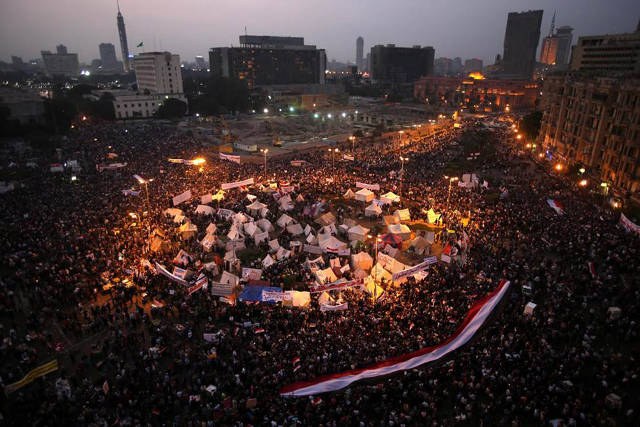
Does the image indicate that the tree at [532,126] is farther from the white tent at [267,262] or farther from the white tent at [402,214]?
the white tent at [267,262]

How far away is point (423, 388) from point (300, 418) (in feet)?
13.2

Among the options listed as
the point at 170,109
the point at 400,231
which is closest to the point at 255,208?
the point at 400,231

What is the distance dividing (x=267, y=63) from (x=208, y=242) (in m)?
121

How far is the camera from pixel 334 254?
22.3m

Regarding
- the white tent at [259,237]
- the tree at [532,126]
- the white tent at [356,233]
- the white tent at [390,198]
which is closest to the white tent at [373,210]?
the white tent at [390,198]

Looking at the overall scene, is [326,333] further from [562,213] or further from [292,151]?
[292,151]

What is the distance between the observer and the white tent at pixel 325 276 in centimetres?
1892

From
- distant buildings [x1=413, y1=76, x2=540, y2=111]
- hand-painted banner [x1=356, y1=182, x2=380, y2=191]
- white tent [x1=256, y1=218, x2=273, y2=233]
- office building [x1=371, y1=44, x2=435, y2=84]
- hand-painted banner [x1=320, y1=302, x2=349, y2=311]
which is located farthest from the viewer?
office building [x1=371, y1=44, x2=435, y2=84]

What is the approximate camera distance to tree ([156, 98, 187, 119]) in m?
75.6

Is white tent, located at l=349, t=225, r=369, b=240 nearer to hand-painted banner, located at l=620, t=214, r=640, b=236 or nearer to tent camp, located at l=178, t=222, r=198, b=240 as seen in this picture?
tent camp, located at l=178, t=222, r=198, b=240

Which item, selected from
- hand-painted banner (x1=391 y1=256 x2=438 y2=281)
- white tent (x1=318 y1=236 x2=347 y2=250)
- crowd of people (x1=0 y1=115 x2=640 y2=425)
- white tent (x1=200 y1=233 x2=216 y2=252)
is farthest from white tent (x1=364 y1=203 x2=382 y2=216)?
white tent (x1=200 y1=233 x2=216 y2=252)

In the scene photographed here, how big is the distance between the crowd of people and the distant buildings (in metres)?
98.3

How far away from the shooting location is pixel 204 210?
90.9ft

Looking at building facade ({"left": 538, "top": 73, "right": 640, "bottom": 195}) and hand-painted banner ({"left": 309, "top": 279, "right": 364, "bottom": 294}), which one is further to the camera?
building facade ({"left": 538, "top": 73, "right": 640, "bottom": 195})
